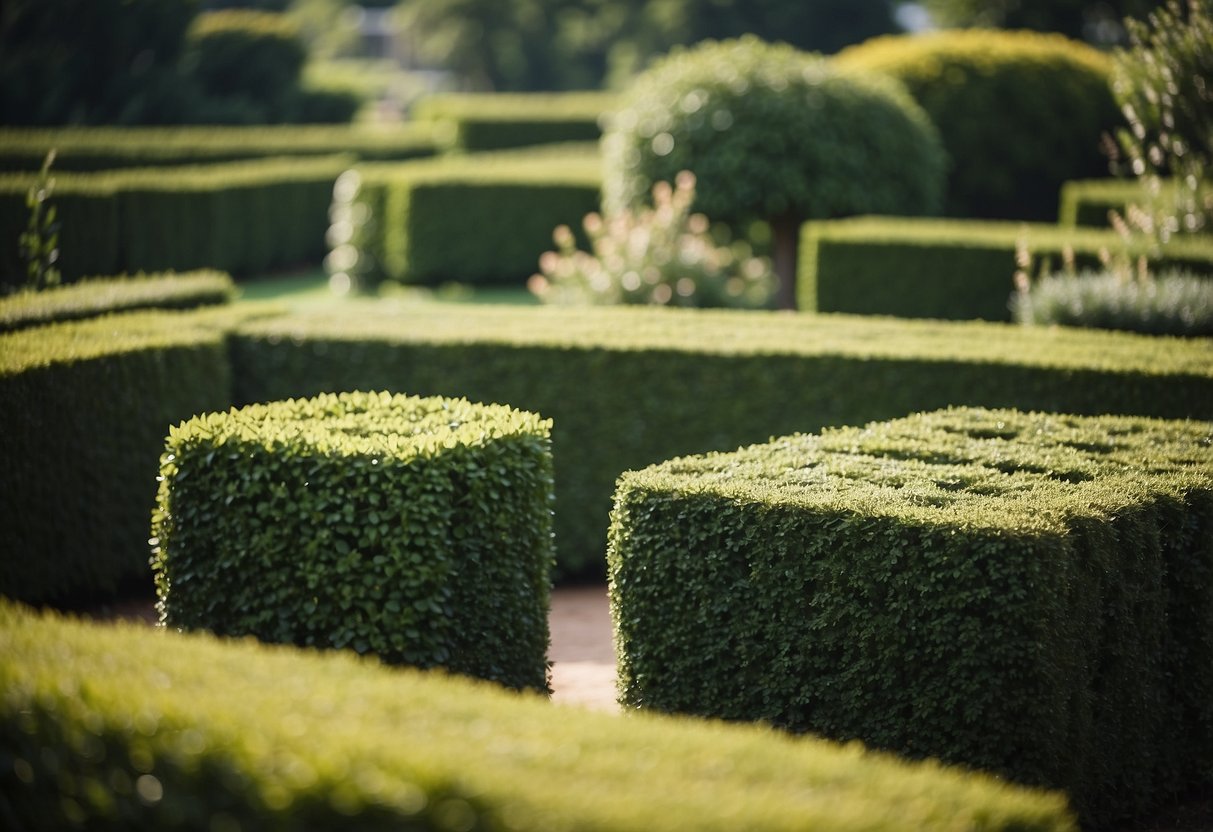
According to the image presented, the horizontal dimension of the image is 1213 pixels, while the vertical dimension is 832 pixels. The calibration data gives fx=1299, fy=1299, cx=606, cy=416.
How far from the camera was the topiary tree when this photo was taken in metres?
14.9

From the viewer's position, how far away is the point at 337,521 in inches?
196

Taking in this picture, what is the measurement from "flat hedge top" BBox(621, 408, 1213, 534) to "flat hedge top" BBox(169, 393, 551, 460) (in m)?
0.68

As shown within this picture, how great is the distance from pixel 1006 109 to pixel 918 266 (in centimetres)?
708

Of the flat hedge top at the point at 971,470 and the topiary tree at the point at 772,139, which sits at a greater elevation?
the topiary tree at the point at 772,139

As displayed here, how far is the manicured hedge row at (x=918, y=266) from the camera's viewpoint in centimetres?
1246

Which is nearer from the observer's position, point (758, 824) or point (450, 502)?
point (758, 824)

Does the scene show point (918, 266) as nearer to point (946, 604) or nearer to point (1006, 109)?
point (1006, 109)

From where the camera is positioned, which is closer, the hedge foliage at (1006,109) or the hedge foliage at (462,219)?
the hedge foliage at (462,219)

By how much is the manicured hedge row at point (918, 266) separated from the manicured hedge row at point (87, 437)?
22.4 feet

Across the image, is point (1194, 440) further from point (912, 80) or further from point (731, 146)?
point (912, 80)

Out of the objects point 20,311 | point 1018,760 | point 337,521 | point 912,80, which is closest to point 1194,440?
point 1018,760

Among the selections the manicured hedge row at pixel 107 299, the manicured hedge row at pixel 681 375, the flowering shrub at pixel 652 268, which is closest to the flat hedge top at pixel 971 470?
the manicured hedge row at pixel 681 375

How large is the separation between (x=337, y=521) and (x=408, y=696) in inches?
76.8

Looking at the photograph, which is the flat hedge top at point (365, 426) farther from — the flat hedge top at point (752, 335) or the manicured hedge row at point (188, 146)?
the manicured hedge row at point (188, 146)
